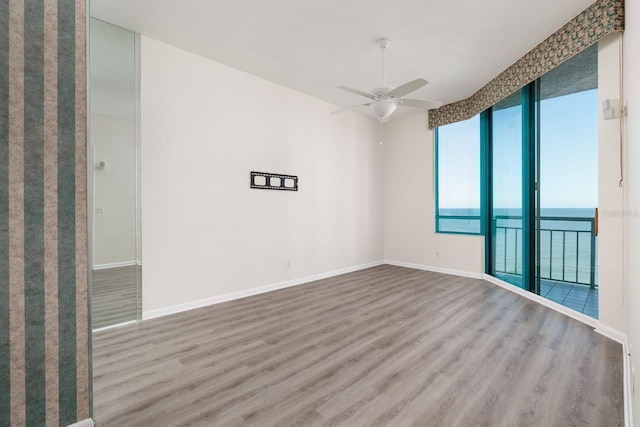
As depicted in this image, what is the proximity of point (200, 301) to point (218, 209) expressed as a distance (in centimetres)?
116

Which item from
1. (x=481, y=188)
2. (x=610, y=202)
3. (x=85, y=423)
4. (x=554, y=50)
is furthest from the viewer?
(x=481, y=188)

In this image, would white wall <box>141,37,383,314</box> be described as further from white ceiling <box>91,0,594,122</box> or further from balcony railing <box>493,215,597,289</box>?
balcony railing <box>493,215,597,289</box>

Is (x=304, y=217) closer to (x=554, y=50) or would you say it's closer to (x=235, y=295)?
(x=235, y=295)

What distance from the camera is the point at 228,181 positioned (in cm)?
389

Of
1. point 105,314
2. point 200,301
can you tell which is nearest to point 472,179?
point 200,301

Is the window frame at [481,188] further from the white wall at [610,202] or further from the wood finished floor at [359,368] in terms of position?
the white wall at [610,202]

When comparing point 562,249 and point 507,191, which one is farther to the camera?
point 507,191

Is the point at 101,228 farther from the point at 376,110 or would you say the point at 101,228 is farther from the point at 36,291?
the point at 376,110

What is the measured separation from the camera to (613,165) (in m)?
2.71

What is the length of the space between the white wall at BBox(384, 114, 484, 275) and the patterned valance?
1.13 meters

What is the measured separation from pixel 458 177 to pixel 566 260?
2247 millimetres

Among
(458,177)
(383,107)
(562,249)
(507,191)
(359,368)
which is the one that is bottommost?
(359,368)

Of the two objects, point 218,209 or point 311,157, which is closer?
point 218,209

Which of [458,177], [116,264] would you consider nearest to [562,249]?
[458,177]
